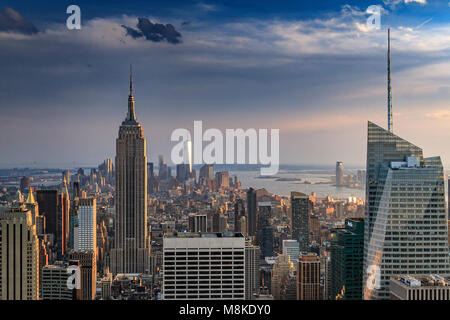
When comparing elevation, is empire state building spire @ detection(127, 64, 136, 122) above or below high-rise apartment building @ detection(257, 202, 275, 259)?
above

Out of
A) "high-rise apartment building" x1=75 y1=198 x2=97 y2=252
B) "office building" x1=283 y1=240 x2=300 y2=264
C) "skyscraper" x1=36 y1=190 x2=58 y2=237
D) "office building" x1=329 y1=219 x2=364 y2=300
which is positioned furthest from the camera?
"high-rise apartment building" x1=75 y1=198 x2=97 y2=252

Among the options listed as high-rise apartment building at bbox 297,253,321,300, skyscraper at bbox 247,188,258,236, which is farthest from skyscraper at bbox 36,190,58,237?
high-rise apartment building at bbox 297,253,321,300

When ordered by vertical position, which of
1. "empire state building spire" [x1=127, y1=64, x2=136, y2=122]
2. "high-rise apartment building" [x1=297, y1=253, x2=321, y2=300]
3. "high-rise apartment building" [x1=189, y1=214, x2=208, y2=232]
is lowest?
"high-rise apartment building" [x1=297, y1=253, x2=321, y2=300]

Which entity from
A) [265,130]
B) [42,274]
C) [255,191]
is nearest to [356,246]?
[255,191]

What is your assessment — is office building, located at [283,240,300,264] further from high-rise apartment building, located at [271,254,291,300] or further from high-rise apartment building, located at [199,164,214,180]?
high-rise apartment building, located at [199,164,214,180]

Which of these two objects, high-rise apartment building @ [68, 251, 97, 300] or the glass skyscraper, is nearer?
high-rise apartment building @ [68, 251, 97, 300]

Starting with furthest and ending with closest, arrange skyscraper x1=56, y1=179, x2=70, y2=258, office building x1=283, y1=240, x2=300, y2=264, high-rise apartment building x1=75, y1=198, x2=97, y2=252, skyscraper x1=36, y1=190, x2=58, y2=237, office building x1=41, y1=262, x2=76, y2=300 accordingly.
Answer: high-rise apartment building x1=75, y1=198, x2=97, y2=252 → skyscraper x1=56, y1=179, x2=70, y2=258 → skyscraper x1=36, y1=190, x2=58, y2=237 → office building x1=283, y1=240, x2=300, y2=264 → office building x1=41, y1=262, x2=76, y2=300
